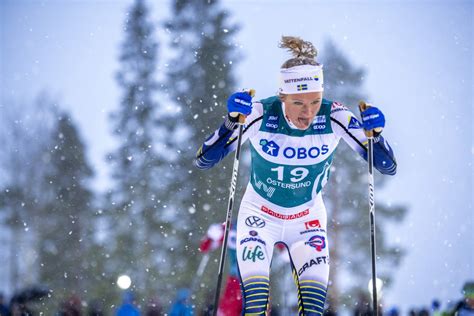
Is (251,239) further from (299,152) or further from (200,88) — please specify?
(200,88)

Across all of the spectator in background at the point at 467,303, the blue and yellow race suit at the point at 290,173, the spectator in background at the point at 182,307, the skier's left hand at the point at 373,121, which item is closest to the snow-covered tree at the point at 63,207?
the spectator in background at the point at 182,307

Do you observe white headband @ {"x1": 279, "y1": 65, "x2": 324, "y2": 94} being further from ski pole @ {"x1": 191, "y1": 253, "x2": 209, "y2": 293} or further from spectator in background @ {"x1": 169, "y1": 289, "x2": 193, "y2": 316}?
ski pole @ {"x1": 191, "y1": 253, "x2": 209, "y2": 293}

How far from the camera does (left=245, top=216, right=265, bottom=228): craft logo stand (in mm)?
5359

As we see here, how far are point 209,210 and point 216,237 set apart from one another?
12383 millimetres

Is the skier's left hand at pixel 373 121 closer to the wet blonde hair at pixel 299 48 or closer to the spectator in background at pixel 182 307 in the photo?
the wet blonde hair at pixel 299 48

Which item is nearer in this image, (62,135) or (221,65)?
(221,65)

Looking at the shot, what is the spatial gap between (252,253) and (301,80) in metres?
1.51

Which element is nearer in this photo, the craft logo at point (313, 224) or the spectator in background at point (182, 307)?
the craft logo at point (313, 224)

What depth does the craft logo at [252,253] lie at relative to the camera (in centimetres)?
512

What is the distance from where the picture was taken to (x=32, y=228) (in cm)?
3138

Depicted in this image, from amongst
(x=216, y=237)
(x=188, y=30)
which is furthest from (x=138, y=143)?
(x=216, y=237)

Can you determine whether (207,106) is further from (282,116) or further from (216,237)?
(282,116)

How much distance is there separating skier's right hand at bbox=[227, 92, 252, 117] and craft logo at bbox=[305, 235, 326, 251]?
1.21 m

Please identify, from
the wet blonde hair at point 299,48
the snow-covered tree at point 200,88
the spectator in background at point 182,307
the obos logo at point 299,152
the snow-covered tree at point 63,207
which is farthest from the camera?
the snow-covered tree at point 63,207
